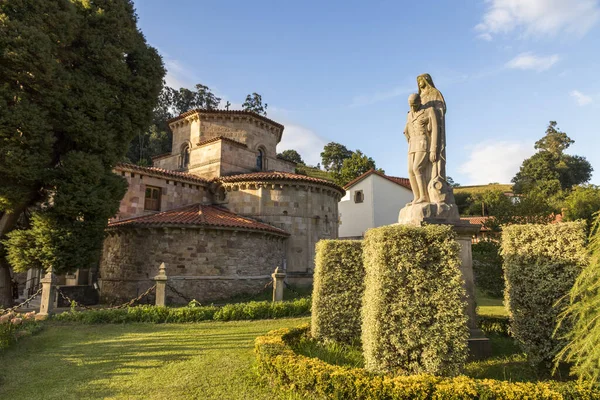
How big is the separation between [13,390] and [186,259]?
10.6m

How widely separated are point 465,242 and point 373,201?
30037 millimetres

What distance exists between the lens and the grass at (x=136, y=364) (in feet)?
19.4

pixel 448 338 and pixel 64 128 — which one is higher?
pixel 64 128

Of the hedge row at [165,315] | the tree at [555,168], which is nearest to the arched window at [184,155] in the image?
the hedge row at [165,315]

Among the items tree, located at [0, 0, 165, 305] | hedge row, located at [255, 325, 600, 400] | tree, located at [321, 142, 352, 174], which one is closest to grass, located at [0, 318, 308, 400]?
hedge row, located at [255, 325, 600, 400]

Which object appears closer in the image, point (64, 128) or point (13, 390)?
point (13, 390)

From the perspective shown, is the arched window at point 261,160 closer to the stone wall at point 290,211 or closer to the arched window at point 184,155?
the stone wall at point 290,211

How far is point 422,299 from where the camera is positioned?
Result: 550 cm

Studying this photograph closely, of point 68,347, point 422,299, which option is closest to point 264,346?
point 422,299

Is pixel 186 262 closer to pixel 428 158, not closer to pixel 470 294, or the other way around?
pixel 428 158

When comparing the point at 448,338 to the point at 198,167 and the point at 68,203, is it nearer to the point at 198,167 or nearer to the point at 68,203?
the point at 68,203

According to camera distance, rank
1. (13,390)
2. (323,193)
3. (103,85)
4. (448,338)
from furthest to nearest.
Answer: (323,193), (103,85), (13,390), (448,338)

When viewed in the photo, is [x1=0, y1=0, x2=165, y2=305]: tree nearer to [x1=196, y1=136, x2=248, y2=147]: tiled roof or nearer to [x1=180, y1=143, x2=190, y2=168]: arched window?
[x1=196, y1=136, x2=248, y2=147]: tiled roof

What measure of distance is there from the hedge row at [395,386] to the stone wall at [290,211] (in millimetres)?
14468
